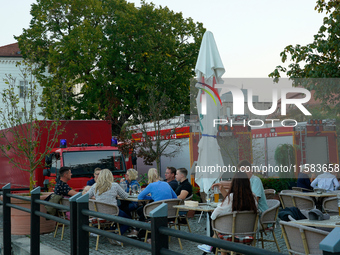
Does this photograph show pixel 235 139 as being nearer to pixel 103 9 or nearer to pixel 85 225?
pixel 85 225

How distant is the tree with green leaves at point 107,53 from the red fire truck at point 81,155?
37.8 ft

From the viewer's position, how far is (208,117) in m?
9.10

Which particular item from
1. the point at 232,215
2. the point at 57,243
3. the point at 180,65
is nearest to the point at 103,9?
the point at 180,65

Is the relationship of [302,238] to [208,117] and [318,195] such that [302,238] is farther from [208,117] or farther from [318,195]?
[318,195]

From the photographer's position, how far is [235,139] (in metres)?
15.7

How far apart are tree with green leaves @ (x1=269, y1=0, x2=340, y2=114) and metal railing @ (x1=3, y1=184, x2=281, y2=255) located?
8734mm

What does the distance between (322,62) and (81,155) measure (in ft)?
25.2

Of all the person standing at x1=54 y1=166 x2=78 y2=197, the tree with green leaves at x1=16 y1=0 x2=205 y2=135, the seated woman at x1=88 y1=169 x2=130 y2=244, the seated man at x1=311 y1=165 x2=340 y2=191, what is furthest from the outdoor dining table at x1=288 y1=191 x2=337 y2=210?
the tree with green leaves at x1=16 y1=0 x2=205 y2=135

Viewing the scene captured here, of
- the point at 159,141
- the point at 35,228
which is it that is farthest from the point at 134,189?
the point at 159,141

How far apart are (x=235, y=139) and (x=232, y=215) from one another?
9547mm

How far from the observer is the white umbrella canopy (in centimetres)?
895

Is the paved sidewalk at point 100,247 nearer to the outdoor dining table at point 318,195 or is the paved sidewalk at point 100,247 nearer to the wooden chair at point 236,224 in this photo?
the outdoor dining table at point 318,195

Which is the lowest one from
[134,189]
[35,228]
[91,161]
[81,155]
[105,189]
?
[35,228]

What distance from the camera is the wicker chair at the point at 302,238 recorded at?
4.61 metres
